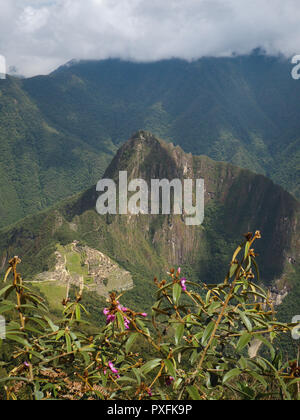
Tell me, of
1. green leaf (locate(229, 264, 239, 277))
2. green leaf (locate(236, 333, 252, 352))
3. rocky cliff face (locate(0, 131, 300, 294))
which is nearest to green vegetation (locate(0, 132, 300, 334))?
rocky cliff face (locate(0, 131, 300, 294))

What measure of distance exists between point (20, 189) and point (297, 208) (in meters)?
140

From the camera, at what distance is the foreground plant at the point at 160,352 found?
8.55ft

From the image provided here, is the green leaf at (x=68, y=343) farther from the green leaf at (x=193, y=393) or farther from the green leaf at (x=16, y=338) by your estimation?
the green leaf at (x=193, y=393)

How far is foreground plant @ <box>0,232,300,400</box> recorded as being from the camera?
2605 mm

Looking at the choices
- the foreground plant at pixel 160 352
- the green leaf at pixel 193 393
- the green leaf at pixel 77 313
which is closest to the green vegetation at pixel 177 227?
the green leaf at pixel 77 313

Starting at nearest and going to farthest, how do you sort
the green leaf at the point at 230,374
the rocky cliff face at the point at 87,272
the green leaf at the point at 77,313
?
the green leaf at the point at 230,374 → the green leaf at the point at 77,313 → the rocky cliff face at the point at 87,272

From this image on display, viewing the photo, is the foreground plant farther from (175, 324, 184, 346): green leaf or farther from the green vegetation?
the green vegetation

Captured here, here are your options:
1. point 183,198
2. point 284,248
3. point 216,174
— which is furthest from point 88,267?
point 216,174

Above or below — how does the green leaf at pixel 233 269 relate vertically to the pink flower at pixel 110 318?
above

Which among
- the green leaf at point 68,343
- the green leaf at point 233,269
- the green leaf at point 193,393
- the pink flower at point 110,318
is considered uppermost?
the green leaf at point 233,269

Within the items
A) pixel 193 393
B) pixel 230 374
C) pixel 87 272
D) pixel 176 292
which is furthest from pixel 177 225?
pixel 193 393

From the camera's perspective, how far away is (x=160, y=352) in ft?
9.64

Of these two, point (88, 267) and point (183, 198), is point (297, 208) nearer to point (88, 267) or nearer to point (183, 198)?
point (183, 198)
